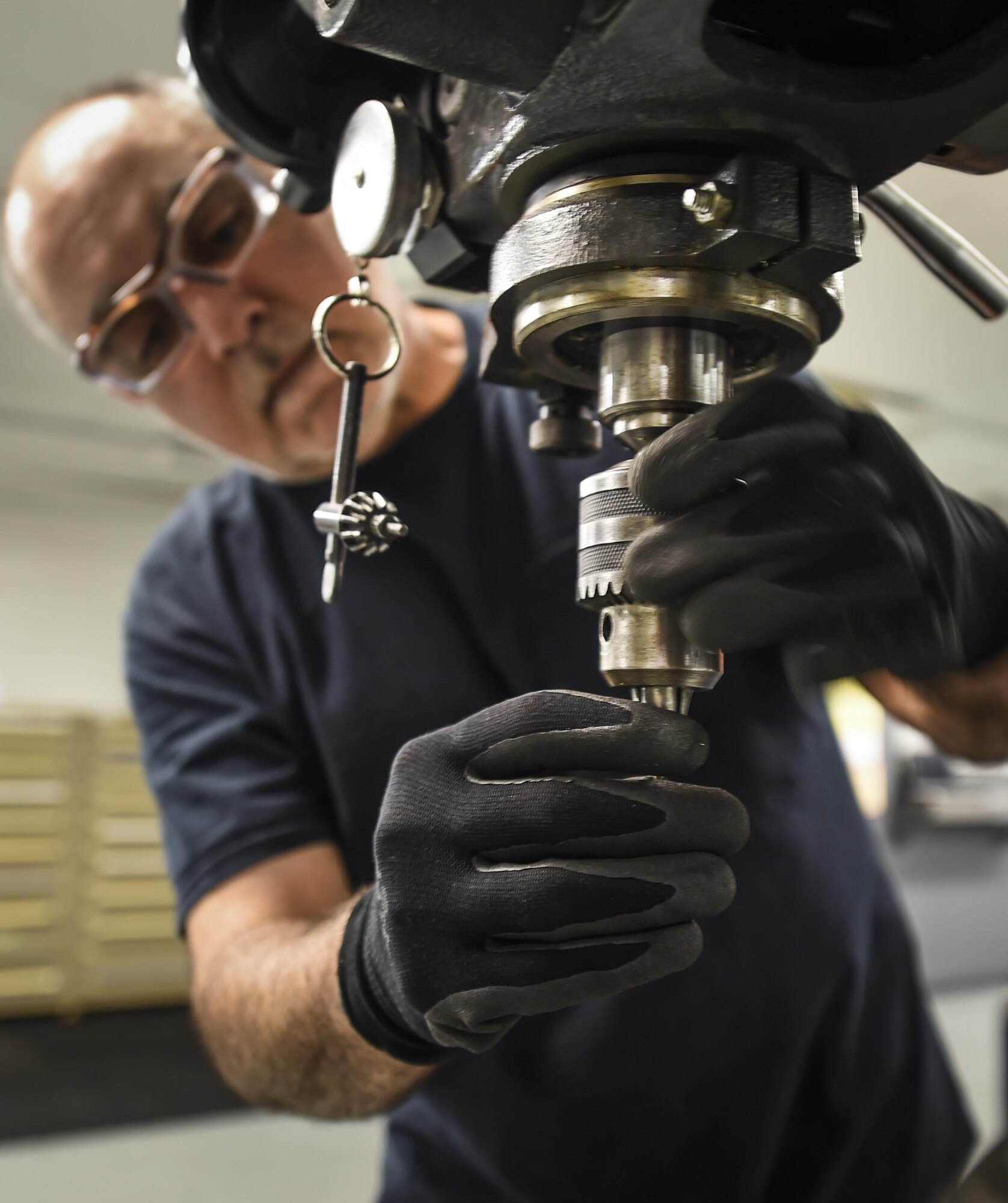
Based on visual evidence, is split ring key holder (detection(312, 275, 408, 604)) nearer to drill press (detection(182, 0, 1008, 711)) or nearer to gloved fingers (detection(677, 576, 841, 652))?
drill press (detection(182, 0, 1008, 711))

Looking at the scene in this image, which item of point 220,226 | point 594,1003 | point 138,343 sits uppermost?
point 220,226

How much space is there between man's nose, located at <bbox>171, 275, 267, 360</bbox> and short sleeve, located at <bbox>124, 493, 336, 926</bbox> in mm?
211

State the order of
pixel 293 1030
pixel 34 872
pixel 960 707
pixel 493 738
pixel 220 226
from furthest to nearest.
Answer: pixel 34 872, pixel 220 226, pixel 293 1030, pixel 960 707, pixel 493 738

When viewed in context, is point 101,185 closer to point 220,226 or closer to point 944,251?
point 220,226

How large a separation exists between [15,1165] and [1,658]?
3.39 m

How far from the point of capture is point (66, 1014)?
437 centimetres

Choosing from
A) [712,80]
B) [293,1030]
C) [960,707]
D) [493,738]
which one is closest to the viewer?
[712,80]

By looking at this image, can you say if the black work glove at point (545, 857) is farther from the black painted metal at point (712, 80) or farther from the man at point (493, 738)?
the black painted metal at point (712, 80)

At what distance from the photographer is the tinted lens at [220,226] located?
2.97 ft

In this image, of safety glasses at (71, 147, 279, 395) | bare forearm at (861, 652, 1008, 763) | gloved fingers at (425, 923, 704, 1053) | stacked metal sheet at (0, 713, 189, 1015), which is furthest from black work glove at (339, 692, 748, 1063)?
stacked metal sheet at (0, 713, 189, 1015)

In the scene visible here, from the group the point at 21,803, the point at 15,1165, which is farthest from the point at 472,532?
the point at 21,803

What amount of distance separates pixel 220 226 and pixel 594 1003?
2.63ft

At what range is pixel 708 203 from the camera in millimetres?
338

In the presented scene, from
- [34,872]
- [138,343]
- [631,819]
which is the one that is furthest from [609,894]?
[34,872]
